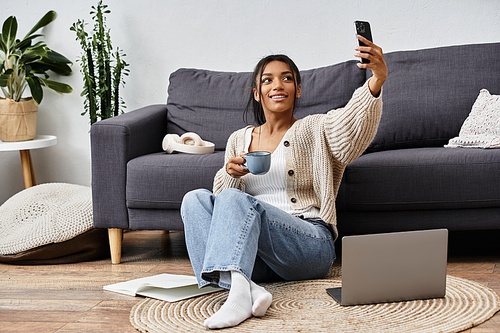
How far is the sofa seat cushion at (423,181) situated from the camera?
193cm

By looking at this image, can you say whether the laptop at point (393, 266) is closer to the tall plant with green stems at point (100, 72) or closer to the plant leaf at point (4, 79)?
→ the tall plant with green stems at point (100, 72)

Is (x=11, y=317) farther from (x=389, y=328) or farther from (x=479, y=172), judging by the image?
(x=479, y=172)

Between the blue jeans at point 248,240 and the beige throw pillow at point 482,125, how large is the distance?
0.87 meters

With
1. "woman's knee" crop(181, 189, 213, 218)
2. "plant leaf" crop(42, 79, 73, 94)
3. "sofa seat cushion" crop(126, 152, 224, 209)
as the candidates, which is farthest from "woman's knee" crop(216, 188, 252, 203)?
"plant leaf" crop(42, 79, 73, 94)

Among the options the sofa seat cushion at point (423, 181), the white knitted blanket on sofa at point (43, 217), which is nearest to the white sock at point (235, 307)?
the sofa seat cushion at point (423, 181)

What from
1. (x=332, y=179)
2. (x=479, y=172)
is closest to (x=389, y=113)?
(x=479, y=172)

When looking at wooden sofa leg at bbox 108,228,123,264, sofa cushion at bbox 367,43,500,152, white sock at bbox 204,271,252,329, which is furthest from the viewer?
sofa cushion at bbox 367,43,500,152

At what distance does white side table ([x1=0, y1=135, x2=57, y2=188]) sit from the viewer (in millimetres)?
2873

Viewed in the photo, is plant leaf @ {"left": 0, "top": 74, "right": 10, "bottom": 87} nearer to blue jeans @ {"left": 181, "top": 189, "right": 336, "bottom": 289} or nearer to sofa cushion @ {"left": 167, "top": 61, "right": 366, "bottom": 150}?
sofa cushion @ {"left": 167, "top": 61, "right": 366, "bottom": 150}

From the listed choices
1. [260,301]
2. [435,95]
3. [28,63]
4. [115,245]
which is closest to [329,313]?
[260,301]

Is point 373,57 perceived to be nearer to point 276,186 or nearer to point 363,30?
point 363,30

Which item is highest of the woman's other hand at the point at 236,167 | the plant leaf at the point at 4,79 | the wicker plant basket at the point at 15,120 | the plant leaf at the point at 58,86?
the plant leaf at the point at 4,79

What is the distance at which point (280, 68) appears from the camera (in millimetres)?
1763

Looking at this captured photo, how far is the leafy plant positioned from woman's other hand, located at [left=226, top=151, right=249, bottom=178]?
1.82 meters
